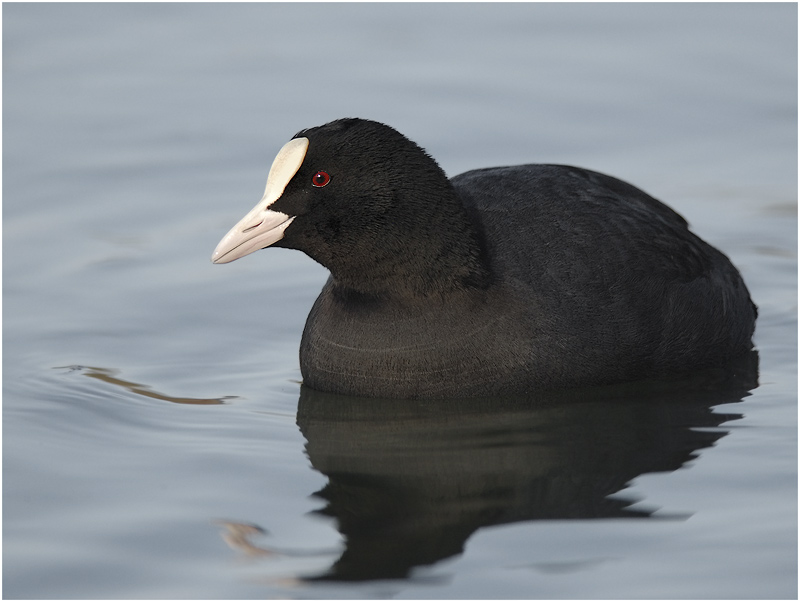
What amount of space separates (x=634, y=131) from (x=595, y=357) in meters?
4.72

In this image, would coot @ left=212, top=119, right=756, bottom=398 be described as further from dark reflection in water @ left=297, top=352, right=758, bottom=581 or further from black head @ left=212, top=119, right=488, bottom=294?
dark reflection in water @ left=297, top=352, right=758, bottom=581

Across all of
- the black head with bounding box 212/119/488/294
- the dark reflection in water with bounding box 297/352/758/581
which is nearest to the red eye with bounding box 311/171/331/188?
the black head with bounding box 212/119/488/294

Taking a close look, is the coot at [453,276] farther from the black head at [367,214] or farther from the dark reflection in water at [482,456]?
the dark reflection in water at [482,456]

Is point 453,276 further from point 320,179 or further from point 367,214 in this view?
point 320,179

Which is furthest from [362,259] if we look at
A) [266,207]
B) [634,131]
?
[634,131]

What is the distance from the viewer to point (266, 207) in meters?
6.99

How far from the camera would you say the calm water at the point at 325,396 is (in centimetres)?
576

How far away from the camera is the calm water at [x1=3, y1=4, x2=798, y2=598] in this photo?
5762mm

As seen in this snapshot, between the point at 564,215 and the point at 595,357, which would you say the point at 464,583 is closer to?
the point at 595,357

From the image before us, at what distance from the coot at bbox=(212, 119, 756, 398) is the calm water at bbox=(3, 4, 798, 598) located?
0.63ft

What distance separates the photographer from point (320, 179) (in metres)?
6.92

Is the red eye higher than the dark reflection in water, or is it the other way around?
the red eye

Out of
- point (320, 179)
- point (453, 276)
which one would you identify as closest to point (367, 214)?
point (320, 179)

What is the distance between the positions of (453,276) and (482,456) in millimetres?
842
